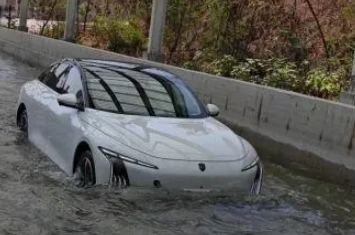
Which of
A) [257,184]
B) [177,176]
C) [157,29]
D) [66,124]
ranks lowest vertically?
[257,184]

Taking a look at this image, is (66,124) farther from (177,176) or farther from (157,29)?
(157,29)

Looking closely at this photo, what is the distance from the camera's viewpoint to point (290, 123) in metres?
9.93

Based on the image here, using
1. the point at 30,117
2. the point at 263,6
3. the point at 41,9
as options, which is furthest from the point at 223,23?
the point at 41,9

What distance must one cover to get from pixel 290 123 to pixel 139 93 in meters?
3.12

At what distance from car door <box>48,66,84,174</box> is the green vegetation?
18.2ft

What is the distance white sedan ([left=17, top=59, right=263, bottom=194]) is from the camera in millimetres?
6344

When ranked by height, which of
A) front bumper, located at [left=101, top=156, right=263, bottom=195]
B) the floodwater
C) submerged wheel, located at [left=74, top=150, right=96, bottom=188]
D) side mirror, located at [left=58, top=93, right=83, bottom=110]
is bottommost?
the floodwater

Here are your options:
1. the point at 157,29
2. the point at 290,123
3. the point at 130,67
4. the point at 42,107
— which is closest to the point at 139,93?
the point at 130,67

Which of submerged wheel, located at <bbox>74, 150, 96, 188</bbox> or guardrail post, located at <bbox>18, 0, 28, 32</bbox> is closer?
submerged wheel, located at <bbox>74, 150, 96, 188</bbox>

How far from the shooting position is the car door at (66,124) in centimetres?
716

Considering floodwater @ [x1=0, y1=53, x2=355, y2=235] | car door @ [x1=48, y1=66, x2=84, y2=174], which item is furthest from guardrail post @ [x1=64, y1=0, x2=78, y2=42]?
floodwater @ [x1=0, y1=53, x2=355, y2=235]

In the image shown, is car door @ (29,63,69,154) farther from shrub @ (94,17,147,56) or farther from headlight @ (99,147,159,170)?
shrub @ (94,17,147,56)

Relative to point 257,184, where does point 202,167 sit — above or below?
above

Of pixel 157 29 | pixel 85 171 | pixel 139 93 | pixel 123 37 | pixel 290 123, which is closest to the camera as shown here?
pixel 85 171
